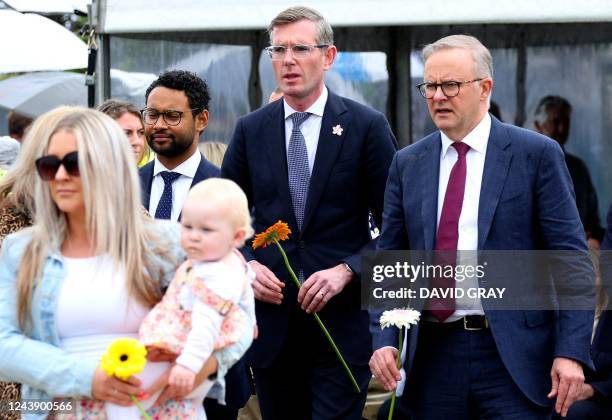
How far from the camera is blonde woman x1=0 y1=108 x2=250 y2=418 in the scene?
367 cm

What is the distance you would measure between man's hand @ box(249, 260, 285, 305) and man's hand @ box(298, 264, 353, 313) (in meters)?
0.10

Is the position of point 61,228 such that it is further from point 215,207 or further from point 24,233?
point 215,207

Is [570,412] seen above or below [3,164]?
below

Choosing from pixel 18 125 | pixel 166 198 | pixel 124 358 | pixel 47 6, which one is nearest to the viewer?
pixel 124 358

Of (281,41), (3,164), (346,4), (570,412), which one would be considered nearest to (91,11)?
(346,4)

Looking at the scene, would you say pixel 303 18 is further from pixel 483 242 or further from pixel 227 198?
pixel 227 198

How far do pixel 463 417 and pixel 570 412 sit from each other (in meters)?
2.45

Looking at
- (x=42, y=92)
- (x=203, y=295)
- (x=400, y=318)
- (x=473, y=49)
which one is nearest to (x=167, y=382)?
(x=203, y=295)

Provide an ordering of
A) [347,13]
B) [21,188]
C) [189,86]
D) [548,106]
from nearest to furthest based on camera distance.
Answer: [21,188], [189,86], [347,13], [548,106]

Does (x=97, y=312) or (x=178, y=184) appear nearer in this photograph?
(x=97, y=312)

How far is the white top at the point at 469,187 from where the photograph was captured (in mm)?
4707

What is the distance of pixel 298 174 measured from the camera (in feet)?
18.6

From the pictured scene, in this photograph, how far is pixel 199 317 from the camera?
3.60 metres

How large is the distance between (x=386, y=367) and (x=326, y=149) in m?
1.25
